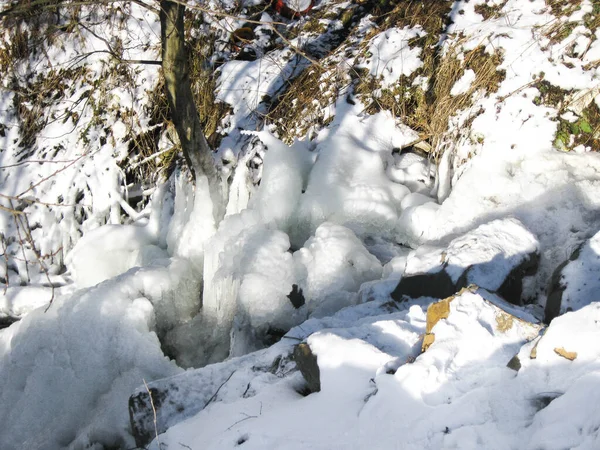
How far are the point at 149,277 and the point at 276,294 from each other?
3.13ft

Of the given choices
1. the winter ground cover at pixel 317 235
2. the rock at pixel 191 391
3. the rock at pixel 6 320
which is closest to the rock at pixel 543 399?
the winter ground cover at pixel 317 235

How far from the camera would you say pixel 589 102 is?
385 centimetres

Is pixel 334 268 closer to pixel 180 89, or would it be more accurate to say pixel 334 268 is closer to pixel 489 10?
pixel 180 89

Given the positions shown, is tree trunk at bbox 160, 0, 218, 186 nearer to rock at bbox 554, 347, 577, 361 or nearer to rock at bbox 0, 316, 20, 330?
rock at bbox 0, 316, 20, 330

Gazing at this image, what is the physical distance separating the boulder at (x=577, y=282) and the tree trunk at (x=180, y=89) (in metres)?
2.59

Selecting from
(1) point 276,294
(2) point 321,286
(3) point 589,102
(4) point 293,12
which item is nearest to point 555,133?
(3) point 589,102

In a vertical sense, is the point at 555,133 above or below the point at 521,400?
above

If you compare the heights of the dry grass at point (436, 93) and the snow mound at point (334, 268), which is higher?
the dry grass at point (436, 93)

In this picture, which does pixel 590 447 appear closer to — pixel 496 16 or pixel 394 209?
pixel 394 209

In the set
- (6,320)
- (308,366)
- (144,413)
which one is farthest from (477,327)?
(6,320)

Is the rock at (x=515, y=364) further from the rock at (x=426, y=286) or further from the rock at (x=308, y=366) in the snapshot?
the rock at (x=426, y=286)

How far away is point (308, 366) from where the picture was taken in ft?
7.35

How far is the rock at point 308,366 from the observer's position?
86.0 inches

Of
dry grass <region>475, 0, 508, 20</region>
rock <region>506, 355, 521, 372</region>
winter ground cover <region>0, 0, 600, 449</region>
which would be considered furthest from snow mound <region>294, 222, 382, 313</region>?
→ dry grass <region>475, 0, 508, 20</region>
